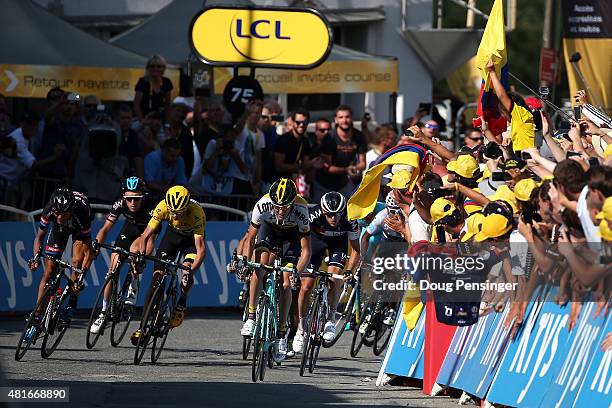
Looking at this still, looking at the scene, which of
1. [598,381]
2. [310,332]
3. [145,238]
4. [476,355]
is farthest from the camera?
[145,238]

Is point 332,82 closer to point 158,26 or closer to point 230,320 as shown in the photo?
point 158,26

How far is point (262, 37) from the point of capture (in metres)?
19.6

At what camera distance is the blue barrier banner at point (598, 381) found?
9.18 m

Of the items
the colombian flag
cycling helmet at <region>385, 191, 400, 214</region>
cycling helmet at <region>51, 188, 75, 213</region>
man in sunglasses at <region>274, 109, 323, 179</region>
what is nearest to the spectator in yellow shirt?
the colombian flag

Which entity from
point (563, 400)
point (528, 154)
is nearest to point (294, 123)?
point (528, 154)

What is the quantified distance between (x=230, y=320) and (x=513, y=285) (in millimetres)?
7988

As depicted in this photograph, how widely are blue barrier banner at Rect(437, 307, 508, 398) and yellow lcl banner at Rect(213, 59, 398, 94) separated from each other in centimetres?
1095

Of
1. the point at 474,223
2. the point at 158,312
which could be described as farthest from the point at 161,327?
the point at 474,223

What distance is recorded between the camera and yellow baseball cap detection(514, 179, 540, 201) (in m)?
10.7

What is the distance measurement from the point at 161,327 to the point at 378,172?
270cm

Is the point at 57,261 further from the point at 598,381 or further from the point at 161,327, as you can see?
the point at 598,381

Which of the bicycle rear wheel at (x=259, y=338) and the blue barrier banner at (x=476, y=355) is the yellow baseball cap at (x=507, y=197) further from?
the bicycle rear wheel at (x=259, y=338)

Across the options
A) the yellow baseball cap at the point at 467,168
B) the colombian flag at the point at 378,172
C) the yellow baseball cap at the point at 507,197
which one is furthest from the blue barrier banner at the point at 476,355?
the colombian flag at the point at 378,172

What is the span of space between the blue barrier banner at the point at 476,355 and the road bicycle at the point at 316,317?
224cm
